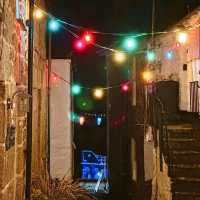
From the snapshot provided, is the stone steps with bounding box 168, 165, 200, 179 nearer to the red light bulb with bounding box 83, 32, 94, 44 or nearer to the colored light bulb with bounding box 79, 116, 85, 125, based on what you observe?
the red light bulb with bounding box 83, 32, 94, 44

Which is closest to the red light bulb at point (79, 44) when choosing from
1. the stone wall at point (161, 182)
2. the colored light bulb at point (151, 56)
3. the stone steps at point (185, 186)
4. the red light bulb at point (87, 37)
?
the red light bulb at point (87, 37)

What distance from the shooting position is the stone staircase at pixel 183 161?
1015 centimetres

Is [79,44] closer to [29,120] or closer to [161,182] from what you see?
[161,182]

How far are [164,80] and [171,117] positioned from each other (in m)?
3.12

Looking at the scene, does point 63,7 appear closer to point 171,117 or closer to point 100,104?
point 100,104

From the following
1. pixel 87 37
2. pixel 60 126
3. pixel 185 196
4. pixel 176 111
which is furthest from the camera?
pixel 176 111

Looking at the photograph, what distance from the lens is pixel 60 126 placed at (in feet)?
45.9

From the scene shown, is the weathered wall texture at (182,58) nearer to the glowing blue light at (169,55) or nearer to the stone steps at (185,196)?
the glowing blue light at (169,55)

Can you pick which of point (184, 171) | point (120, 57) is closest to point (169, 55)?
point (120, 57)

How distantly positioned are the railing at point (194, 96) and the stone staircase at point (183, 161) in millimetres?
3257

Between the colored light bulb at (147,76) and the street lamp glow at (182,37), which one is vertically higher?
the street lamp glow at (182,37)

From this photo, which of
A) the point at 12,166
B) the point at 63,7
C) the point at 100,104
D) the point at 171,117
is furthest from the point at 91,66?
the point at 12,166

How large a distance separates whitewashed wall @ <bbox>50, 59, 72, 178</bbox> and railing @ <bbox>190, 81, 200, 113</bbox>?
5.98 m

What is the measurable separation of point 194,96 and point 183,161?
5966 millimetres
